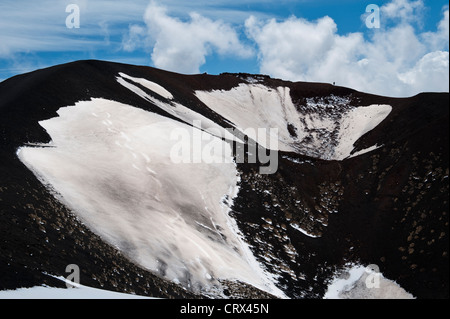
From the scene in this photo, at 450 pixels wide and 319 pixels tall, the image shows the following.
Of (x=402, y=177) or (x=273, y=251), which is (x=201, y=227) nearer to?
(x=273, y=251)

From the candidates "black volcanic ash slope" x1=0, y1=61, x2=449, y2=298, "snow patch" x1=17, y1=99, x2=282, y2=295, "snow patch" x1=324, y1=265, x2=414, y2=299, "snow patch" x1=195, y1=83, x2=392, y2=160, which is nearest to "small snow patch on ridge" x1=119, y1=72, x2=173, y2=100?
"black volcanic ash slope" x1=0, y1=61, x2=449, y2=298

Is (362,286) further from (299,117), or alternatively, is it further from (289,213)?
(299,117)

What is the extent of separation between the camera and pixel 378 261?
119 feet

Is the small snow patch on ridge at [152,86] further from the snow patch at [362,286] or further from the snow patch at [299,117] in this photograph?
the snow patch at [362,286]

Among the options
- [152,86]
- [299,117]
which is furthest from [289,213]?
[299,117]

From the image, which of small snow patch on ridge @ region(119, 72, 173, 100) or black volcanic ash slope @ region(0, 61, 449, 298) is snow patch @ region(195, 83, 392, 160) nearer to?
small snow patch on ridge @ region(119, 72, 173, 100)

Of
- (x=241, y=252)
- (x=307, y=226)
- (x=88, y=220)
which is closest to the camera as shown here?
(x=88, y=220)

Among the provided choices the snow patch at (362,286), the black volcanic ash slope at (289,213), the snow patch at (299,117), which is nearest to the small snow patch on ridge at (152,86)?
the black volcanic ash slope at (289,213)

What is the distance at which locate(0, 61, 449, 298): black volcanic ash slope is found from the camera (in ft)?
73.6

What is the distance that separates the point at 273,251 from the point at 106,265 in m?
15.9

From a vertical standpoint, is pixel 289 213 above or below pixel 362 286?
above

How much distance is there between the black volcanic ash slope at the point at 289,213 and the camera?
73.6 ft

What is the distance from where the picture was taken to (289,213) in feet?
136
